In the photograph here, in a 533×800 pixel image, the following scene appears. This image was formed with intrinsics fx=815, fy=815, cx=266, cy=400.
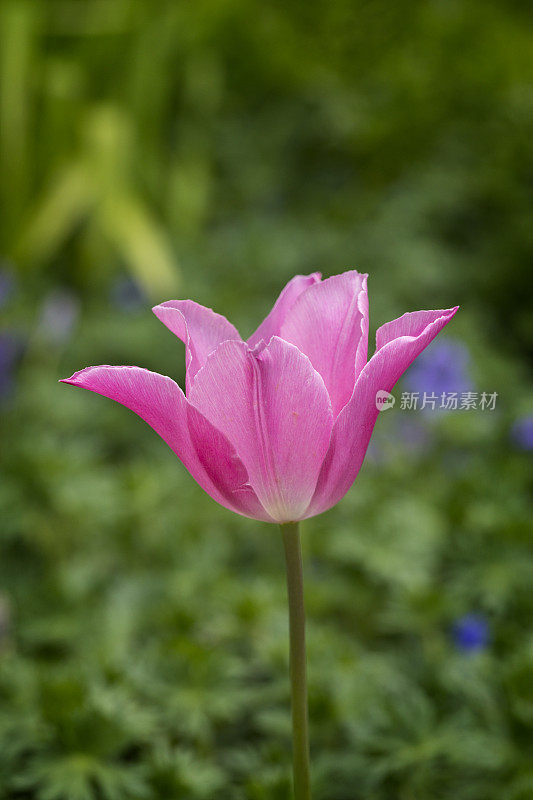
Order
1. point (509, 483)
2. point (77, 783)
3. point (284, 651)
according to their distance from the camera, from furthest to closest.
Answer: point (509, 483) → point (284, 651) → point (77, 783)

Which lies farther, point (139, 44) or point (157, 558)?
point (139, 44)

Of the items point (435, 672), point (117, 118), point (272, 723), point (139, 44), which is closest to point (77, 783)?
point (272, 723)

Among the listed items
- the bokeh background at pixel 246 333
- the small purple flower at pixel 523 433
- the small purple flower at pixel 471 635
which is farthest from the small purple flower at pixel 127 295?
the small purple flower at pixel 471 635

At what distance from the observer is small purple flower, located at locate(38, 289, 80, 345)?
2.16 m

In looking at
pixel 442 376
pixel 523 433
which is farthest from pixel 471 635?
pixel 442 376

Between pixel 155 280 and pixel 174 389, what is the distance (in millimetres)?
1906

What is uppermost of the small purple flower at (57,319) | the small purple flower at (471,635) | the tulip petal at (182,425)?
the small purple flower at (57,319)

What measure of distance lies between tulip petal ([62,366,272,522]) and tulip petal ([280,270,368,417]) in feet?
0.30

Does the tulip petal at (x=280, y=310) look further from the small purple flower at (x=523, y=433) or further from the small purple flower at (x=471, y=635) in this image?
the small purple flower at (x=523, y=433)

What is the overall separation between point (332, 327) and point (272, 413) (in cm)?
8

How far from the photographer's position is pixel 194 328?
57 centimetres

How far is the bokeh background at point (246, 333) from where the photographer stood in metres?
0.91

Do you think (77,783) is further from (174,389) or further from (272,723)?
(174,389)

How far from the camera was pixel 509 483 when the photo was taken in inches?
53.1
